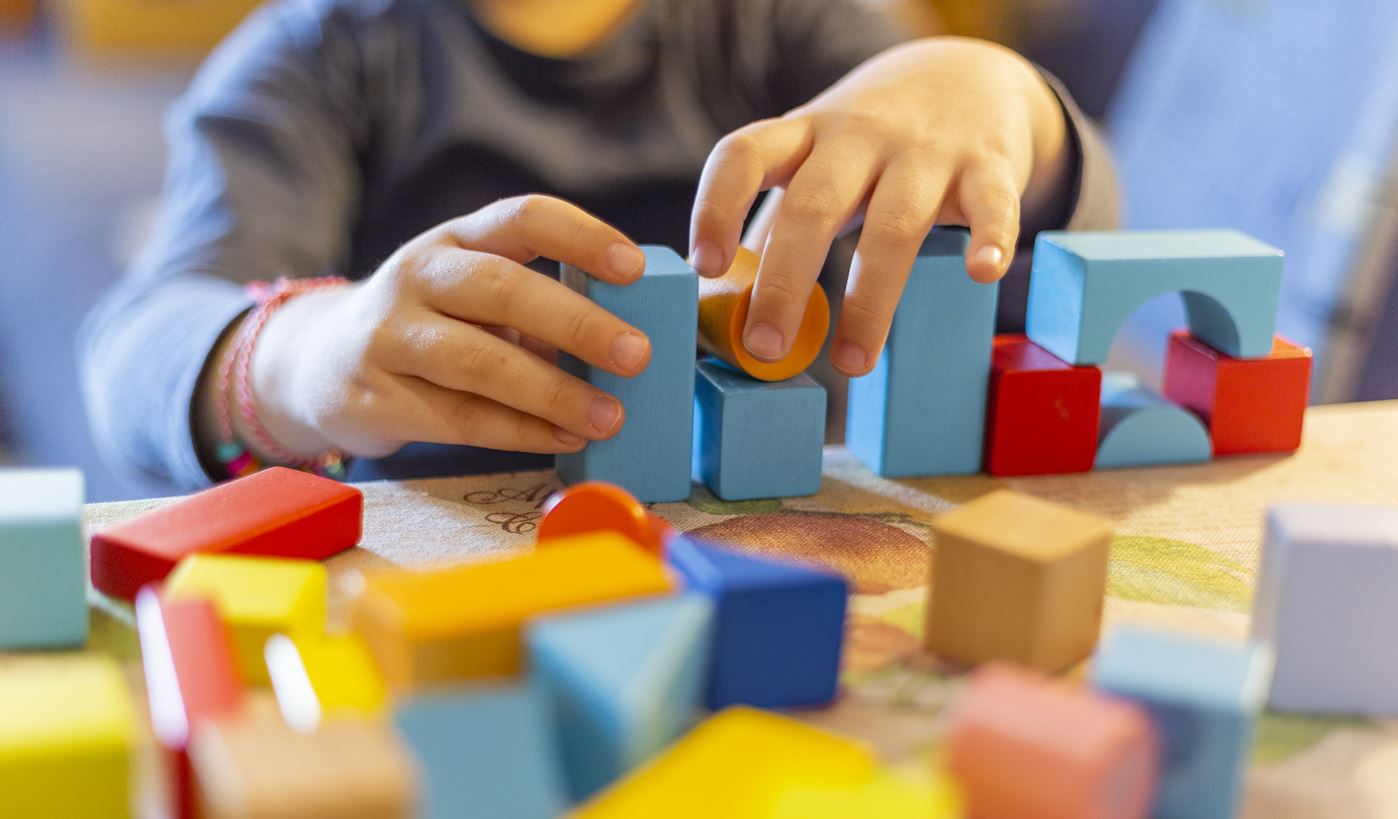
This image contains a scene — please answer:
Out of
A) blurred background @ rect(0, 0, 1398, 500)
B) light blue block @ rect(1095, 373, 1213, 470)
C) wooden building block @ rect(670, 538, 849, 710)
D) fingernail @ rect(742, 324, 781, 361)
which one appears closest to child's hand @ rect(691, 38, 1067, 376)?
fingernail @ rect(742, 324, 781, 361)

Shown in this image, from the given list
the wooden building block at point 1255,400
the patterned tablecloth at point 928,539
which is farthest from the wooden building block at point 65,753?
the wooden building block at point 1255,400

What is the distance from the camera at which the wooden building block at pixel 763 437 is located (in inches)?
26.9

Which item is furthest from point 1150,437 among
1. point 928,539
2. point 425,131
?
point 425,131

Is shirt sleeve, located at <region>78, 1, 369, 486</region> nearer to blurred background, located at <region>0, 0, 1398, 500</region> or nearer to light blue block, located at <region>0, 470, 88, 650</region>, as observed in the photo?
blurred background, located at <region>0, 0, 1398, 500</region>

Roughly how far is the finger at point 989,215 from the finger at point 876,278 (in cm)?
3

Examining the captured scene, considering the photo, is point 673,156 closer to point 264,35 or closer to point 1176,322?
point 264,35

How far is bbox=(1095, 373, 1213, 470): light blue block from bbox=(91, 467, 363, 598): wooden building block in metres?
0.41

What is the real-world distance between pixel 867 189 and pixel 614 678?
1.41ft

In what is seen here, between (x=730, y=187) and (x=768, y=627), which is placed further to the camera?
(x=730, y=187)

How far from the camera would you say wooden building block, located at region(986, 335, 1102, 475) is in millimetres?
730

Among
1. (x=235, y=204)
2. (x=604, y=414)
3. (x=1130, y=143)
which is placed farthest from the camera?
(x=1130, y=143)

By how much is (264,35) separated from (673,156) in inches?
14.2

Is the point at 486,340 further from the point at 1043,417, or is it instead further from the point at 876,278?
the point at 1043,417

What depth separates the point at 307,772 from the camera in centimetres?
32
